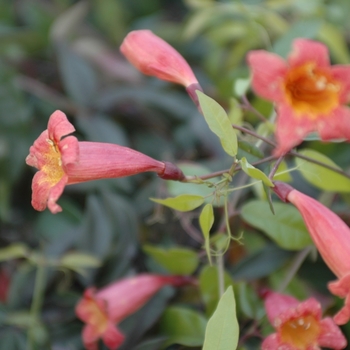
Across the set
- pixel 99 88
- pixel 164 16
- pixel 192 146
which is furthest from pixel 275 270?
pixel 164 16

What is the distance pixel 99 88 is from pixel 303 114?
2.54 feet

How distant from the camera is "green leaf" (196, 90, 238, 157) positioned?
57cm

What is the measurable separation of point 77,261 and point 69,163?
32cm

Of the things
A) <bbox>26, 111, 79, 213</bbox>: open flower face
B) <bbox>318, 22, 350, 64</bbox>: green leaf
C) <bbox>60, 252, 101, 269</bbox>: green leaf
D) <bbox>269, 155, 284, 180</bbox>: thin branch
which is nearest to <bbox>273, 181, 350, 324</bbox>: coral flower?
<bbox>269, 155, 284, 180</bbox>: thin branch

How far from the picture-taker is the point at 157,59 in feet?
2.21

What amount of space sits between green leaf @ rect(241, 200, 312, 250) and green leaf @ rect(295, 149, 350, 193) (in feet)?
0.20

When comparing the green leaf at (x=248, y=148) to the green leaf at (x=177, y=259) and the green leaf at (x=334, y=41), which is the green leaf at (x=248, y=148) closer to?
the green leaf at (x=177, y=259)

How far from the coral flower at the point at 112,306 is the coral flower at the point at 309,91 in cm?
37

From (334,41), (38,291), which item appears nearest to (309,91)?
(38,291)

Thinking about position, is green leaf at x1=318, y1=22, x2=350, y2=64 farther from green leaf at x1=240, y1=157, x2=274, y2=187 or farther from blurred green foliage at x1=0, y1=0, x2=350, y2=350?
green leaf at x1=240, y1=157, x2=274, y2=187

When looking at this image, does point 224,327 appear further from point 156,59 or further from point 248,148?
point 156,59

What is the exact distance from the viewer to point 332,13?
122 centimetres

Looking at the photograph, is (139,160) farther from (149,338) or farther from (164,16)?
(164,16)

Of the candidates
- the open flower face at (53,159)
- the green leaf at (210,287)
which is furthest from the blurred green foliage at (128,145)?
the open flower face at (53,159)
